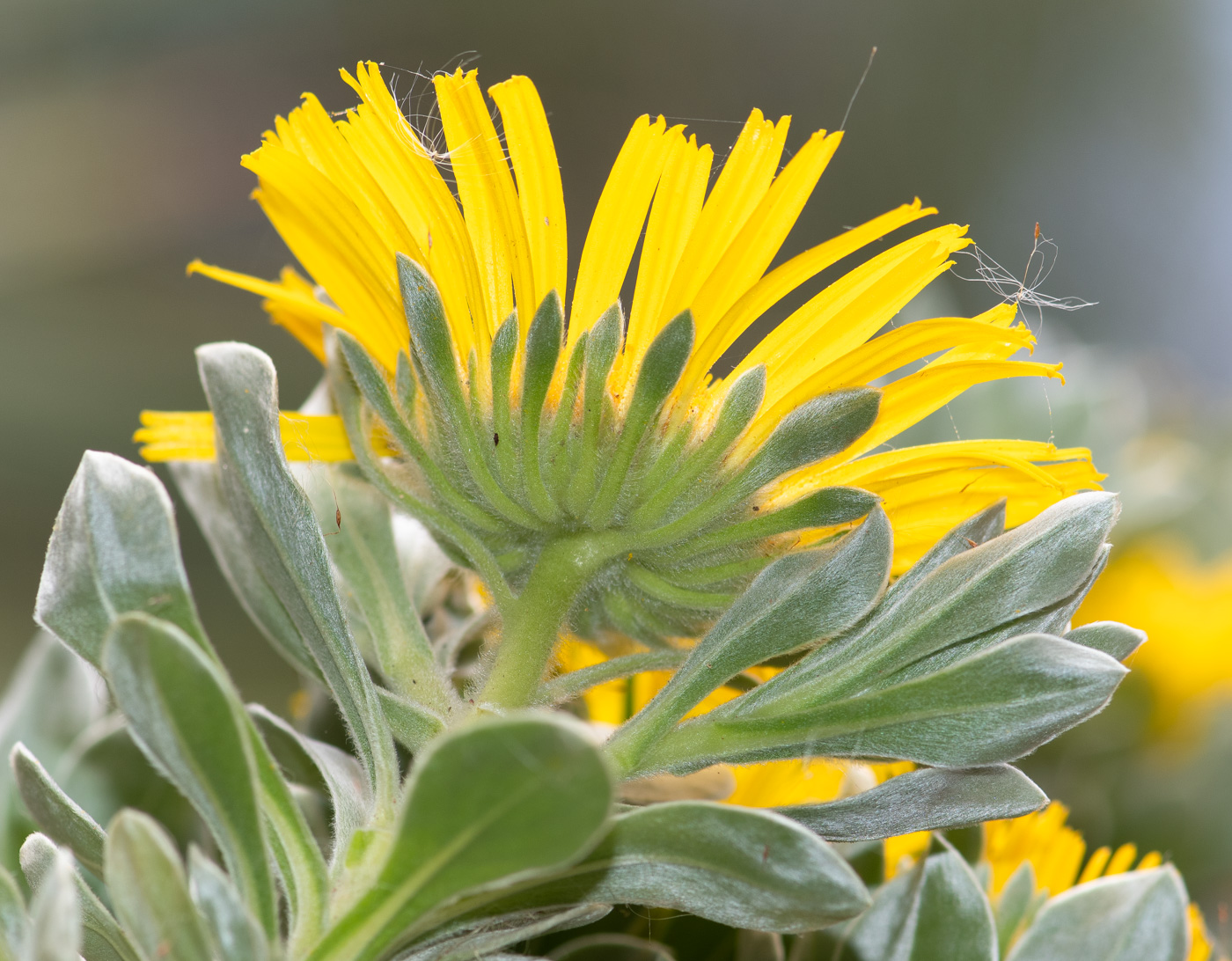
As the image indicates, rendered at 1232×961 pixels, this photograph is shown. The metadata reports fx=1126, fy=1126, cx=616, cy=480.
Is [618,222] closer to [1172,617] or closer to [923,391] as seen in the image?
[923,391]

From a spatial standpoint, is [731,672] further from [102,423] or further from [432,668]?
[102,423]

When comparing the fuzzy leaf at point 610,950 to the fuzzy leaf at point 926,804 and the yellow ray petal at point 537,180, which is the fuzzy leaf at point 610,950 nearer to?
the fuzzy leaf at point 926,804

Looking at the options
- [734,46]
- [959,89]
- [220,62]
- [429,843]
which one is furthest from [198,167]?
[429,843]

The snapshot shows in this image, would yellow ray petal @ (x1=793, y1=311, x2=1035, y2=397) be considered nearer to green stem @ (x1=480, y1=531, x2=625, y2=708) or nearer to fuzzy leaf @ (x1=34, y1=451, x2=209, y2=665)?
green stem @ (x1=480, y1=531, x2=625, y2=708)

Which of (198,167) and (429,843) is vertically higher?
(198,167)

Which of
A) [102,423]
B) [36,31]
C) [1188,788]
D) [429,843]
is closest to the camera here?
[429,843]

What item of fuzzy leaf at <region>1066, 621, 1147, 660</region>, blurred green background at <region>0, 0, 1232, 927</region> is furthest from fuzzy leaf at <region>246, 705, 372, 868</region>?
blurred green background at <region>0, 0, 1232, 927</region>

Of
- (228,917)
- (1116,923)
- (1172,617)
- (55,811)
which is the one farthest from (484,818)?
(1172,617)
